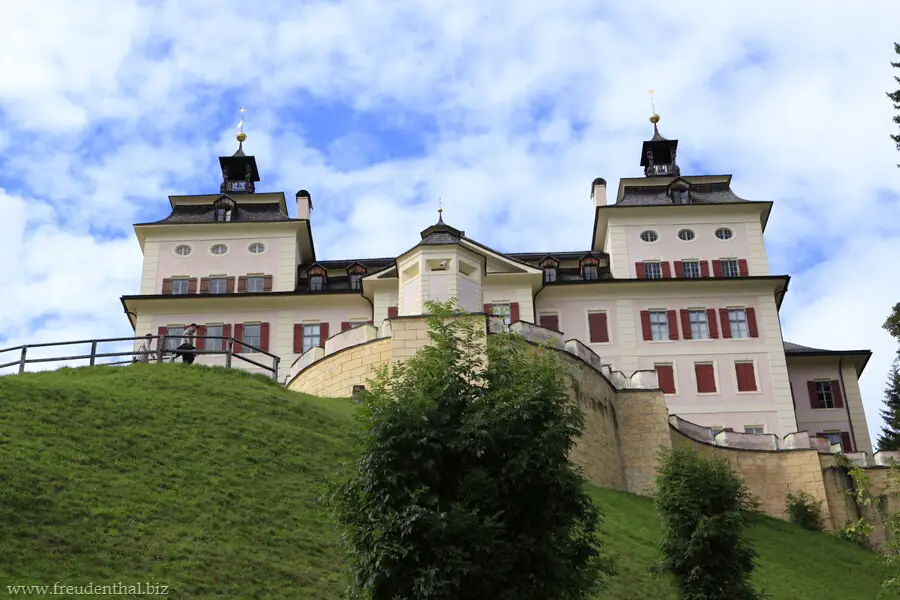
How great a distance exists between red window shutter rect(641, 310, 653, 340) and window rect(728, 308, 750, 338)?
4.43 metres

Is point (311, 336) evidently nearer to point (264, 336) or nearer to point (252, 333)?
point (264, 336)

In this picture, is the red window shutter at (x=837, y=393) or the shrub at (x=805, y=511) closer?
the shrub at (x=805, y=511)

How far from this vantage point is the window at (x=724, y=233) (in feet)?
220

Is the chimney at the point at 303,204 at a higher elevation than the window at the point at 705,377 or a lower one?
higher

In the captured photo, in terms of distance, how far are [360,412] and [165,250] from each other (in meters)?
50.1

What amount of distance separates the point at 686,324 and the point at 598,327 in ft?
15.7

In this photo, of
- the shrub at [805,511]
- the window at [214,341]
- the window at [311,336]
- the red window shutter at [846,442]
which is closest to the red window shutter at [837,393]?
the red window shutter at [846,442]

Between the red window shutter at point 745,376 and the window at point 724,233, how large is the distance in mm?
8726

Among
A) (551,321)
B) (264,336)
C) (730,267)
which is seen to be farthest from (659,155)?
(264,336)

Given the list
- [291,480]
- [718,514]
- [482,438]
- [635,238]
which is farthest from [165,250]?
[482,438]

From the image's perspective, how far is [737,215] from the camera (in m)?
67.6

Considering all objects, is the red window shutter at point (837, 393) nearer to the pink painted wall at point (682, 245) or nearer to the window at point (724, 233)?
the pink painted wall at point (682, 245)

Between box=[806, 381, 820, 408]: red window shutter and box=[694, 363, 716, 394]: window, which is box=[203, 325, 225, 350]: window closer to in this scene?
box=[694, 363, 716, 394]: window

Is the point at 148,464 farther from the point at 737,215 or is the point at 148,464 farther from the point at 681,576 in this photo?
the point at 737,215
